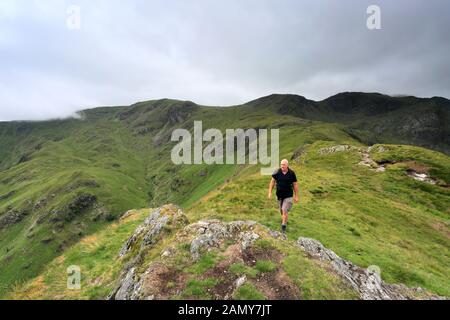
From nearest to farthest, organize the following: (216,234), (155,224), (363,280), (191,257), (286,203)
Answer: (191,257)
(363,280)
(216,234)
(155,224)
(286,203)

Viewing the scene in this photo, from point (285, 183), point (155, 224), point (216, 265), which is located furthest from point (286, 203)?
point (155, 224)

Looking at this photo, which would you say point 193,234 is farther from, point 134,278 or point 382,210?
point 382,210

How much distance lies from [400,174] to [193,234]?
47.3m

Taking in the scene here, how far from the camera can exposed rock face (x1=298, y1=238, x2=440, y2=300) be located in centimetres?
1784

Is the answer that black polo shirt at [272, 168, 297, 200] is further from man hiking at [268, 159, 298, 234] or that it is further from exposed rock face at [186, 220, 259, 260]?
exposed rock face at [186, 220, 259, 260]

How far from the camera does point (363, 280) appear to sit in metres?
19.2

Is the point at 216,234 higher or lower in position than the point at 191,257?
higher

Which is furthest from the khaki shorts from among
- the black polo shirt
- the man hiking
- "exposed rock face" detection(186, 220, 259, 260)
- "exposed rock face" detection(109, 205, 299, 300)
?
"exposed rock face" detection(186, 220, 259, 260)

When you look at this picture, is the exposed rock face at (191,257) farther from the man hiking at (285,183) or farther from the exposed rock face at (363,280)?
the man hiking at (285,183)

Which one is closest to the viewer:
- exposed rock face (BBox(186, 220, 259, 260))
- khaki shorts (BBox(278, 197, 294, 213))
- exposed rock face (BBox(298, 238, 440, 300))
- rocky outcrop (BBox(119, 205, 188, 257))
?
exposed rock face (BBox(298, 238, 440, 300))

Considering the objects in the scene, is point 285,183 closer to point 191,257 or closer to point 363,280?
point 363,280

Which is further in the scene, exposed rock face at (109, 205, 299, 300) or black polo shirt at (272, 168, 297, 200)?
black polo shirt at (272, 168, 297, 200)
